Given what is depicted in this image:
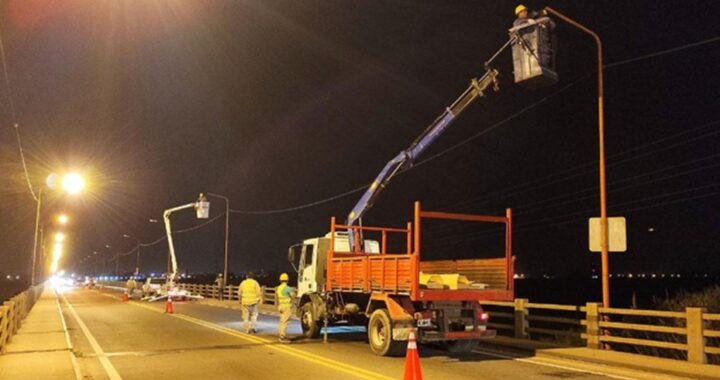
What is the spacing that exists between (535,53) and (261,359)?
847 cm

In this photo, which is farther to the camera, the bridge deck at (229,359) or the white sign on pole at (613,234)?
the white sign on pole at (613,234)

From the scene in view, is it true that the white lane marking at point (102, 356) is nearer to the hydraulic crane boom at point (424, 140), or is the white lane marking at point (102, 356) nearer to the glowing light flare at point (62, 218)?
the glowing light flare at point (62, 218)

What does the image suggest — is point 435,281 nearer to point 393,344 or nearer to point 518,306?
point 393,344

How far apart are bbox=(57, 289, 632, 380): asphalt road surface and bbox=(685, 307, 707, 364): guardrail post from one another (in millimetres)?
2138

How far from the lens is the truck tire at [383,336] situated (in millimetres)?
12891

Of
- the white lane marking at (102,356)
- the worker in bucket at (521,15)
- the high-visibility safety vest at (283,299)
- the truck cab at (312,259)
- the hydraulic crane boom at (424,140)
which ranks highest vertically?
the worker in bucket at (521,15)

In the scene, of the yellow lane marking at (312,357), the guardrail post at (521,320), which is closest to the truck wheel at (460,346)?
the guardrail post at (521,320)

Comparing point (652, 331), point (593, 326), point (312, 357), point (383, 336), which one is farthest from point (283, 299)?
point (652, 331)

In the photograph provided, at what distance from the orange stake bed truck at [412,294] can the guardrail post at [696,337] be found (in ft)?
11.4

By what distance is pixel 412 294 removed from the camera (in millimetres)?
12594

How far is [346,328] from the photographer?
66.5 feet

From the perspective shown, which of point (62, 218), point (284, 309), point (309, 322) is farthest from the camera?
point (62, 218)

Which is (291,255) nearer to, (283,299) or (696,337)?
(283,299)

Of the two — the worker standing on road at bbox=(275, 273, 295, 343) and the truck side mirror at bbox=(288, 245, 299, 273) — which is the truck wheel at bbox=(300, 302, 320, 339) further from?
the truck side mirror at bbox=(288, 245, 299, 273)
